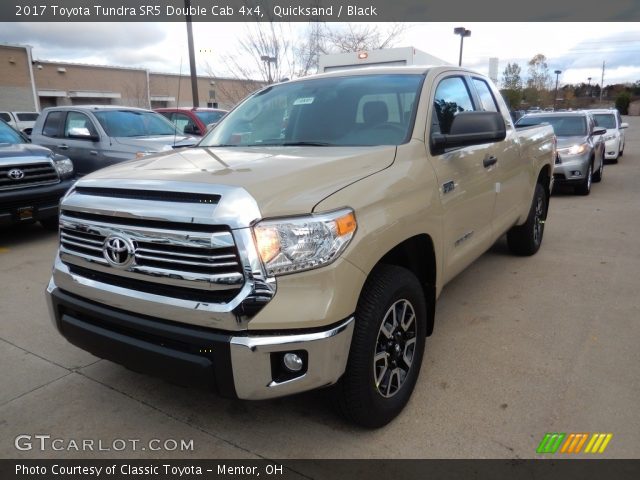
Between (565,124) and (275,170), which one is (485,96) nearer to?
(275,170)

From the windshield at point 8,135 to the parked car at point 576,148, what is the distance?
337 inches

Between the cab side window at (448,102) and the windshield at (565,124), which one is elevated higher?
the cab side window at (448,102)

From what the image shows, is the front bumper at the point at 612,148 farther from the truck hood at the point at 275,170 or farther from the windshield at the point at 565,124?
the truck hood at the point at 275,170

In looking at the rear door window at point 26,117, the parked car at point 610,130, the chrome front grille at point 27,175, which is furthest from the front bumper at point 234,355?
the rear door window at point 26,117

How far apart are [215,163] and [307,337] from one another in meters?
1.13

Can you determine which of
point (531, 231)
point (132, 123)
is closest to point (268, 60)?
point (132, 123)

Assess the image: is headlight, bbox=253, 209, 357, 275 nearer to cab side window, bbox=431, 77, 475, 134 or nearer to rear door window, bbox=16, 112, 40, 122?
cab side window, bbox=431, 77, 475, 134

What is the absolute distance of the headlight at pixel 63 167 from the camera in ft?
22.3

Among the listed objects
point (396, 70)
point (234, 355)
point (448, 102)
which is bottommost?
point (234, 355)

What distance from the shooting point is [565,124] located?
10.6 metres

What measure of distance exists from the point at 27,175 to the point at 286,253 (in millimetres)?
5616
